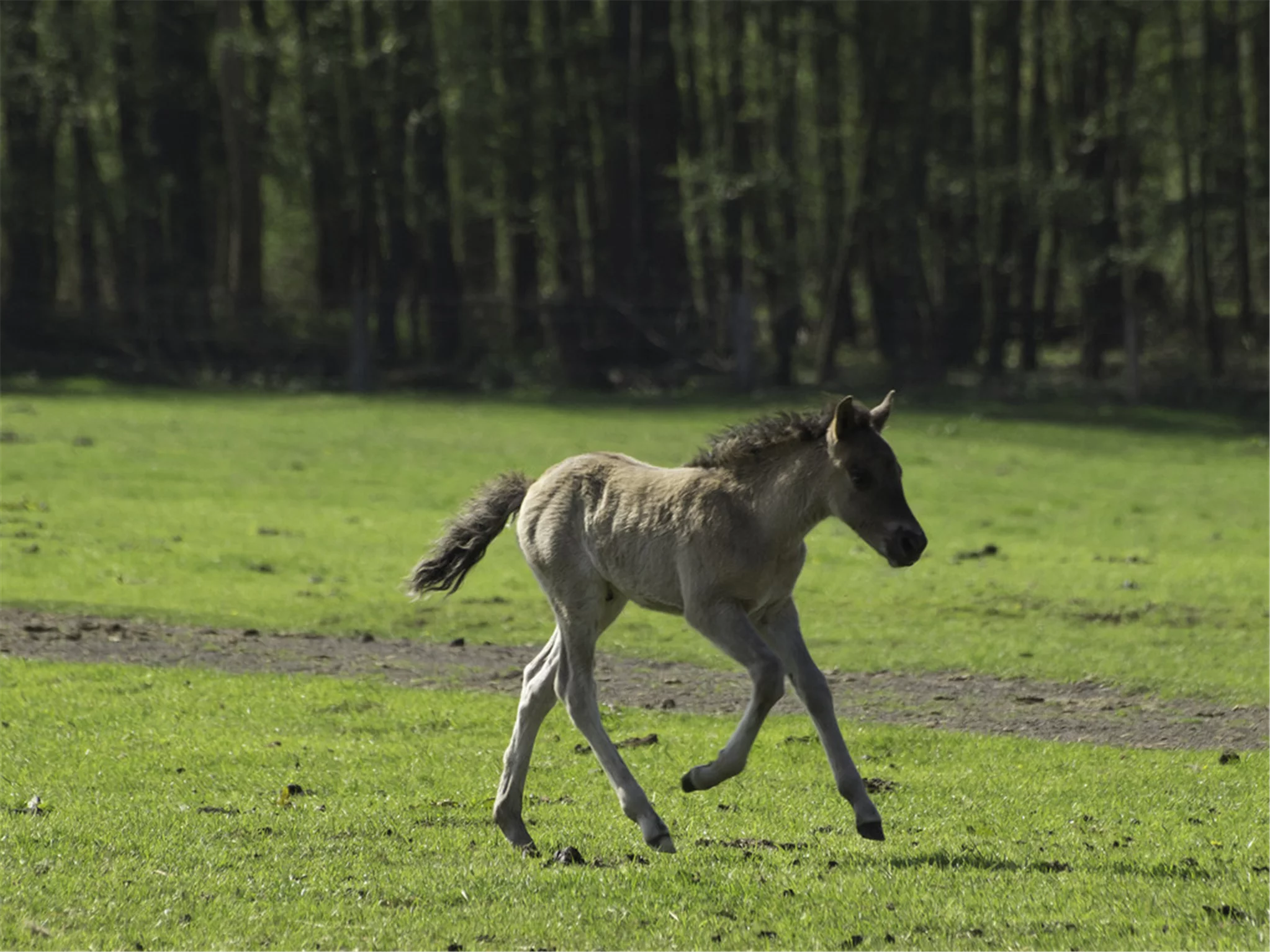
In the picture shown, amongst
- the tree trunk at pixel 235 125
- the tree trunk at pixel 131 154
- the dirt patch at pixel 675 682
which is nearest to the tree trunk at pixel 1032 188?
the tree trunk at pixel 235 125

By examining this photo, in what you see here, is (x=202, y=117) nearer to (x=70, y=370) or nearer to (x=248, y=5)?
(x=248, y=5)

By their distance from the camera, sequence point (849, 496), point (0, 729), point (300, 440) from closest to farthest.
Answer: point (849, 496)
point (0, 729)
point (300, 440)

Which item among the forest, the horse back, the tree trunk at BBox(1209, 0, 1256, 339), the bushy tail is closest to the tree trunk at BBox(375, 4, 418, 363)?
the forest

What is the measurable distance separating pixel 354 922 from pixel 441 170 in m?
43.0

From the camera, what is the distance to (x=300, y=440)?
3266 centimetres

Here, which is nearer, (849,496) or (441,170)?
(849,496)

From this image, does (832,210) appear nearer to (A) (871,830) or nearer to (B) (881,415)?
(B) (881,415)

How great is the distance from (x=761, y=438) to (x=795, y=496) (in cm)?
42

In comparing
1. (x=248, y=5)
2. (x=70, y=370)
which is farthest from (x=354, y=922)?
(x=248, y=5)

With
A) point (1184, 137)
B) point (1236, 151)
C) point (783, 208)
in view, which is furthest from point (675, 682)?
point (783, 208)

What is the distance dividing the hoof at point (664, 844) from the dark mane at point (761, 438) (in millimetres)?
1869

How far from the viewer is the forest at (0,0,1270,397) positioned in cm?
4281

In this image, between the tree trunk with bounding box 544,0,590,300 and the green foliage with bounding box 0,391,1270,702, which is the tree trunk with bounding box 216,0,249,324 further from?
the green foliage with bounding box 0,391,1270,702

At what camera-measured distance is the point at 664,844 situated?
28.3 feet
